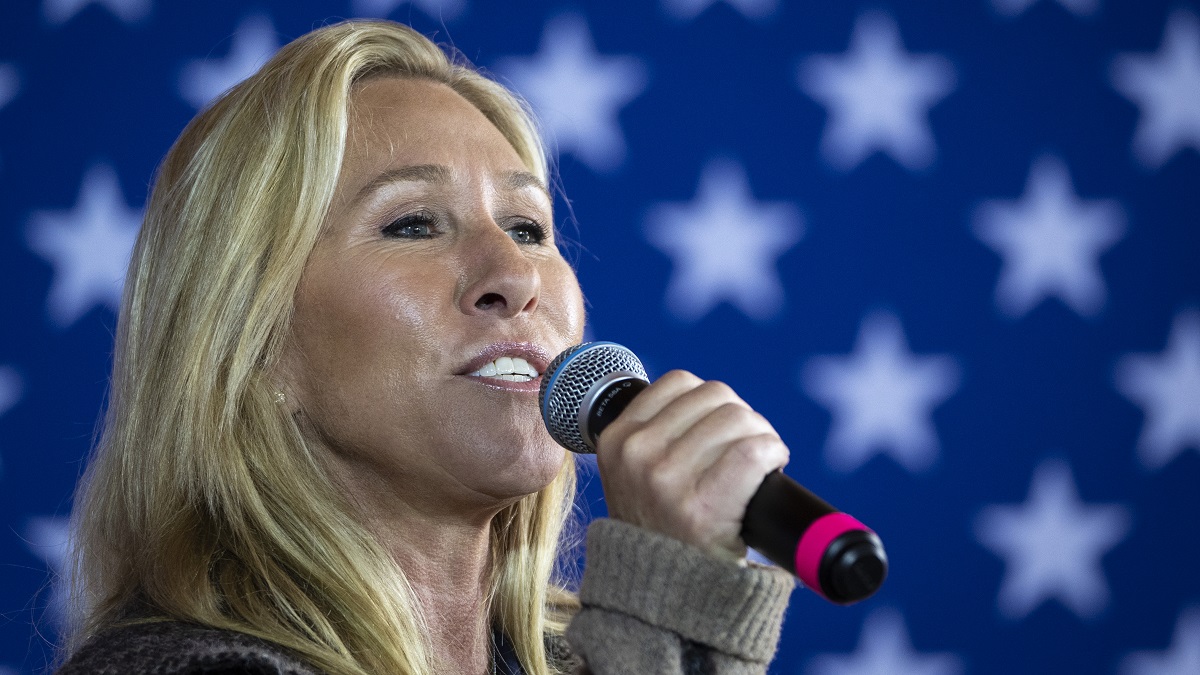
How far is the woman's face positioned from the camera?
118cm

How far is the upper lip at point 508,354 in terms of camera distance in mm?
1176

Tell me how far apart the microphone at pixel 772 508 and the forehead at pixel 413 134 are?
14.6 inches

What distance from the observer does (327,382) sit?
1.23 m

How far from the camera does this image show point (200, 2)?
80.1 inches

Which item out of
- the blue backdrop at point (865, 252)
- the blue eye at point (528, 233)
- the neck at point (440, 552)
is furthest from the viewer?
the blue backdrop at point (865, 252)

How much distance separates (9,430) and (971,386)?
1.71 meters

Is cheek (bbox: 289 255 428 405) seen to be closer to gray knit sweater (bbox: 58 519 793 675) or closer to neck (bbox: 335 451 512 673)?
neck (bbox: 335 451 512 673)

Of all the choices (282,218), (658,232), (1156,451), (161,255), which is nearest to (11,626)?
(161,255)

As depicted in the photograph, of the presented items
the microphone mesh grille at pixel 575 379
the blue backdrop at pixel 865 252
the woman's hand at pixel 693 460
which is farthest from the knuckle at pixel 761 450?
the blue backdrop at pixel 865 252

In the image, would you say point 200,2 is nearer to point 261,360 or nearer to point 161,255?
point 161,255

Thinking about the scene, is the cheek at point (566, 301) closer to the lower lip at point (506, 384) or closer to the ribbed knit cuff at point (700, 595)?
the lower lip at point (506, 384)

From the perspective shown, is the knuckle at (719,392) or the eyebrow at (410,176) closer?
Result: the knuckle at (719,392)

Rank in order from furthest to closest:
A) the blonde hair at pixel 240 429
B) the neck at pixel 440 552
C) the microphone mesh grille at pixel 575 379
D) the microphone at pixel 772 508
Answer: the neck at pixel 440 552, the blonde hair at pixel 240 429, the microphone mesh grille at pixel 575 379, the microphone at pixel 772 508

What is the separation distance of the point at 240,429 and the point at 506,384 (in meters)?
0.29
